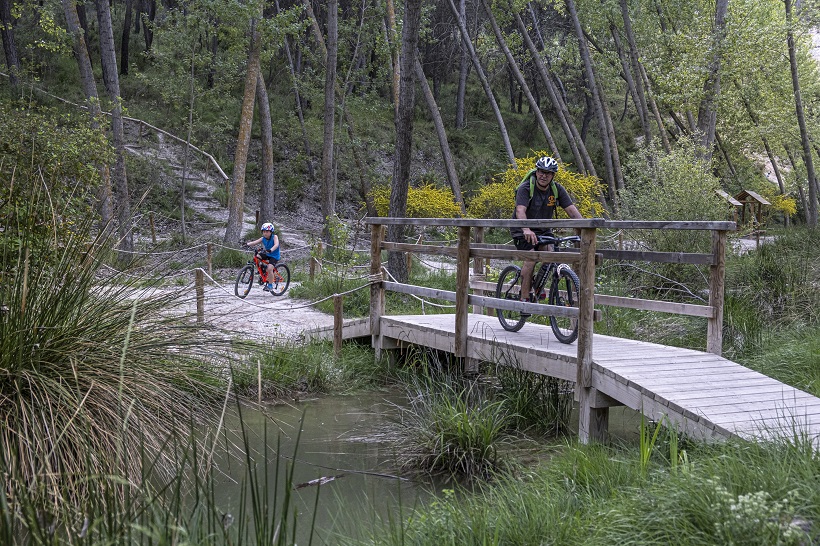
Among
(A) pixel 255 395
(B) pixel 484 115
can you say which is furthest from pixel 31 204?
(B) pixel 484 115

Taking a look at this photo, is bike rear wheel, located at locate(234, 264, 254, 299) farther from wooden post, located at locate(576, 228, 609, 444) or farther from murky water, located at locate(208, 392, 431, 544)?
wooden post, located at locate(576, 228, 609, 444)

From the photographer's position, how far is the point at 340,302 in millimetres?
9078

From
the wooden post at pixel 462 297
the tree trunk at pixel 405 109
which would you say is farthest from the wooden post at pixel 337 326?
the tree trunk at pixel 405 109

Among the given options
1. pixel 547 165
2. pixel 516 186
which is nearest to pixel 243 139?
pixel 516 186

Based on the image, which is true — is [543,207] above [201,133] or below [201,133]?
below

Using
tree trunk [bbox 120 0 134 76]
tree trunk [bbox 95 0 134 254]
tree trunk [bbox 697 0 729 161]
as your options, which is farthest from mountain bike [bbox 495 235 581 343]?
tree trunk [bbox 120 0 134 76]

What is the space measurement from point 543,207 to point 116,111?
1206cm

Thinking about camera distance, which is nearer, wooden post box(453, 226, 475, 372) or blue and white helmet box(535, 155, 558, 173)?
blue and white helmet box(535, 155, 558, 173)

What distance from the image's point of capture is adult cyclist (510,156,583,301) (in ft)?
24.3

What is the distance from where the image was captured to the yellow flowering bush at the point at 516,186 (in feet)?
70.5

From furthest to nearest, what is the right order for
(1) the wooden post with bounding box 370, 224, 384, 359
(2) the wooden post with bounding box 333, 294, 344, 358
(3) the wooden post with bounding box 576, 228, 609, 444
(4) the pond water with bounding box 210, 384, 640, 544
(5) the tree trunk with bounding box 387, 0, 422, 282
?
(5) the tree trunk with bounding box 387, 0, 422, 282 → (1) the wooden post with bounding box 370, 224, 384, 359 → (2) the wooden post with bounding box 333, 294, 344, 358 → (3) the wooden post with bounding box 576, 228, 609, 444 → (4) the pond water with bounding box 210, 384, 640, 544

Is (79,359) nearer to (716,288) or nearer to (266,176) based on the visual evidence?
(716,288)

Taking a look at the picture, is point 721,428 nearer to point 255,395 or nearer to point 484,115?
point 255,395

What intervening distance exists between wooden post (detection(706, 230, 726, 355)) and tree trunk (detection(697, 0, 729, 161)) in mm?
12058
